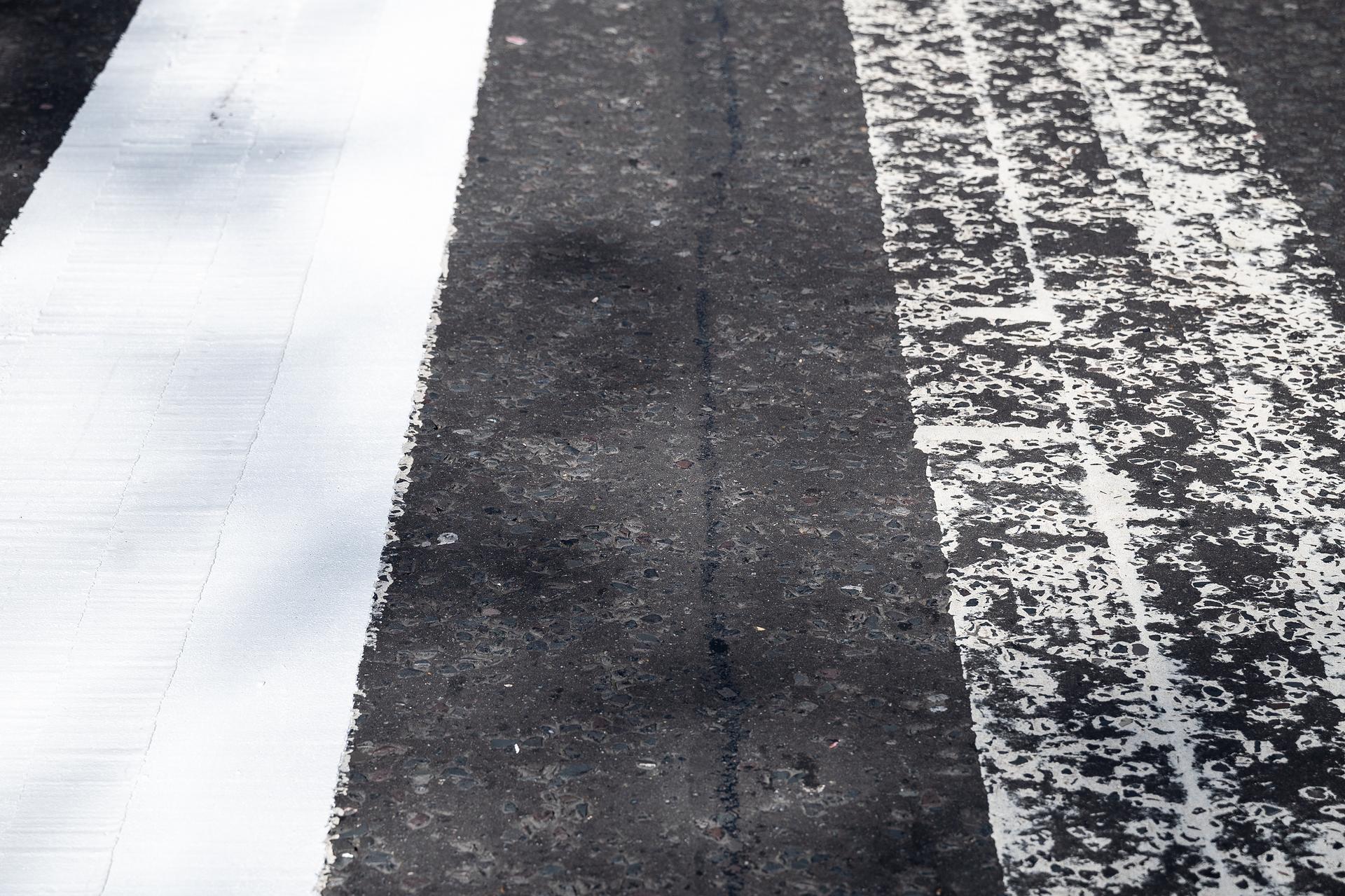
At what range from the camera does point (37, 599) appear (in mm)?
2922

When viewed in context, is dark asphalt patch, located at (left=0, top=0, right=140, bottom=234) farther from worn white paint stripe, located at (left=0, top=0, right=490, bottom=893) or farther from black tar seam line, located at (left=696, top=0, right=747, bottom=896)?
black tar seam line, located at (left=696, top=0, right=747, bottom=896)

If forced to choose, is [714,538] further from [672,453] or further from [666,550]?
[672,453]

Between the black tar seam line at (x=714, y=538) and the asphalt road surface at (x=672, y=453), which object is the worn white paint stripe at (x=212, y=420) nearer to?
the asphalt road surface at (x=672, y=453)

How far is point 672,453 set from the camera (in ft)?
10.7

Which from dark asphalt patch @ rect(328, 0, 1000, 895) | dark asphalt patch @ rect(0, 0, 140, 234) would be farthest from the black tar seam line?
dark asphalt patch @ rect(0, 0, 140, 234)

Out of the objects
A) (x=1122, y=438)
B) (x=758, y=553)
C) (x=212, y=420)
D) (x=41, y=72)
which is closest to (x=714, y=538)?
(x=758, y=553)

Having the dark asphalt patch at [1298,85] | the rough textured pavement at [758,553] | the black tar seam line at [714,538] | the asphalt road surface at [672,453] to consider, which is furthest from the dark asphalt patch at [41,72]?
the dark asphalt patch at [1298,85]

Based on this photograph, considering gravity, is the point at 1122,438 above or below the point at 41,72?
below

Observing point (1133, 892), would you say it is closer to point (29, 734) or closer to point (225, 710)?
point (225, 710)

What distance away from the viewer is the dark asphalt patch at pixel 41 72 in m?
4.27

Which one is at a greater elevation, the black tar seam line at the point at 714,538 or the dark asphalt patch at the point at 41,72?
the dark asphalt patch at the point at 41,72

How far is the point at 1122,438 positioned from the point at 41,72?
3.72m

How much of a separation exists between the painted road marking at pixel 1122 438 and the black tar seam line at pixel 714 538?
0.47m

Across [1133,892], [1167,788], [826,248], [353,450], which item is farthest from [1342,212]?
[353,450]
